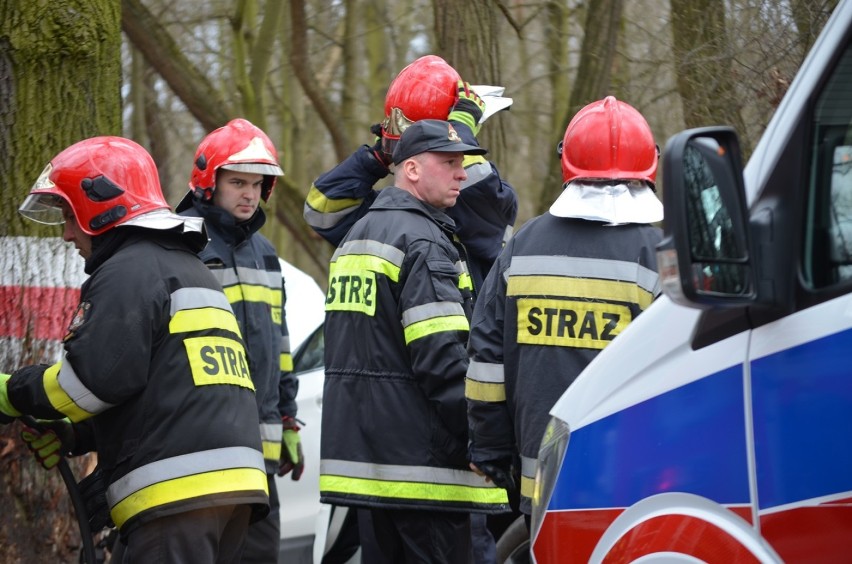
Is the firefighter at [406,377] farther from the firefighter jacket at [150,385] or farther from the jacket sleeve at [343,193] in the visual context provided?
the jacket sleeve at [343,193]

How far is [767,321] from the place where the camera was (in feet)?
7.75

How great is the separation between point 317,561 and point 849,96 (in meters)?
3.78

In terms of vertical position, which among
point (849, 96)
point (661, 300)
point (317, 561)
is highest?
point (849, 96)

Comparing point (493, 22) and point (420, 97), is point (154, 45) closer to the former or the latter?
point (493, 22)

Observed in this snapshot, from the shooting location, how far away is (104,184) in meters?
3.74

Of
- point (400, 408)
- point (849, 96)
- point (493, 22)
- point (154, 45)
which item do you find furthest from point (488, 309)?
point (154, 45)

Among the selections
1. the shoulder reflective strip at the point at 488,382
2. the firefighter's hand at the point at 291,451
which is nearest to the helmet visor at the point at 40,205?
the shoulder reflective strip at the point at 488,382

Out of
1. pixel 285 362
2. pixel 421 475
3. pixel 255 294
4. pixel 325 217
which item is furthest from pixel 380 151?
pixel 421 475

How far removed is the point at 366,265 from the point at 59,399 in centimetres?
123

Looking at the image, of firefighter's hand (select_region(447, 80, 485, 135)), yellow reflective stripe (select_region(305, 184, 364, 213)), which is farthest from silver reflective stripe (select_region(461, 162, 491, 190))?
yellow reflective stripe (select_region(305, 184, 364, 213))

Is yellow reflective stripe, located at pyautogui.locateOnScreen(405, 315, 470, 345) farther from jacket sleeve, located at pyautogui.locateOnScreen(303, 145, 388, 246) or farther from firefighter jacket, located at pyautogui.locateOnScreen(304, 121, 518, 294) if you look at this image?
jacket sleeve, located at pyautogui.locateOnScreen(303, 145, 388, 246)

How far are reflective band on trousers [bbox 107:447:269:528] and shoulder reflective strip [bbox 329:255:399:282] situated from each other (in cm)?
91

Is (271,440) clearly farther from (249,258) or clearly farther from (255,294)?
(249,258)

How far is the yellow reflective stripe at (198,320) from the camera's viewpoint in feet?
12.0
